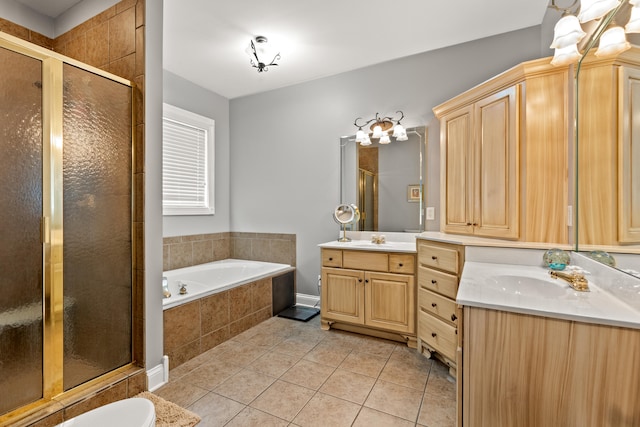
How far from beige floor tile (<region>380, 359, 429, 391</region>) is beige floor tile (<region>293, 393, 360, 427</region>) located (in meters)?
0.41

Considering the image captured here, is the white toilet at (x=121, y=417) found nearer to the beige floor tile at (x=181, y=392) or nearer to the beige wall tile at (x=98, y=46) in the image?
the beige floor tile at (x=181, y=392)

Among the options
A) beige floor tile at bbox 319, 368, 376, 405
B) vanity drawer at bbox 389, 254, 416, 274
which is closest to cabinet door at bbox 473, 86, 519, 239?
vanity drawer at bbox 389, 254, 416, 274

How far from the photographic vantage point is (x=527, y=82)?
1.96 meters

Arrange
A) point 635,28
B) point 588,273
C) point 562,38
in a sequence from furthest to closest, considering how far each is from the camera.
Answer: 1. point 562,38
2. point 588,273
3. point 635,28

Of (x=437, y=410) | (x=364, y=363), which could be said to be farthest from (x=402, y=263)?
(x=437, y=410)

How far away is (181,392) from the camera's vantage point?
1878mm

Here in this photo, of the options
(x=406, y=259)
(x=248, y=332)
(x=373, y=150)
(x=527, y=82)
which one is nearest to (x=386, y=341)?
(x=406, y=259)

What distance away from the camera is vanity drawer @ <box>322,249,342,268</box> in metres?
2.83

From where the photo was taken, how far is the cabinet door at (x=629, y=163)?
40.9 inches

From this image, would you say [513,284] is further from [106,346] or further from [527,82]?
[106,346]

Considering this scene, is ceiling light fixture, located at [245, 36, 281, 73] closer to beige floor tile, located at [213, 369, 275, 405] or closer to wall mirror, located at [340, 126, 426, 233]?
wall mirror, located at [340, 126, 426, 233]

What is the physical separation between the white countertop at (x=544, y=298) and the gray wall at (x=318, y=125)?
1.38m

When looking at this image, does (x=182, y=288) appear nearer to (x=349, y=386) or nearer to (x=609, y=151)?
(x=349, y=386)

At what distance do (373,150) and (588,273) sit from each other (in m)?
2.14
